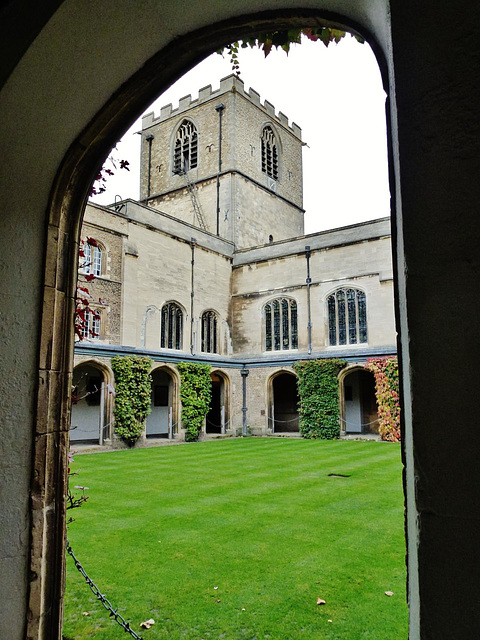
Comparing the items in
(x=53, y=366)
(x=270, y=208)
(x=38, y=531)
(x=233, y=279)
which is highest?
(x=270, y=208)

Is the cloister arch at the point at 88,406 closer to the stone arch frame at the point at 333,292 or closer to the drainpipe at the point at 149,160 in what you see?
the stone arch frame at the point at 333,292

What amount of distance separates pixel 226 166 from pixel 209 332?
401 inches

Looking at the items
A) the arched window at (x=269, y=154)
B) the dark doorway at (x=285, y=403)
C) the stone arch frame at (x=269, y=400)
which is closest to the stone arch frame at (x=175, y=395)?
the stone arch frame at (x=269, y=400)

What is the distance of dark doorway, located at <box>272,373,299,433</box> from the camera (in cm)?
2259

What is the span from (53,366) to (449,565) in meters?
1.78

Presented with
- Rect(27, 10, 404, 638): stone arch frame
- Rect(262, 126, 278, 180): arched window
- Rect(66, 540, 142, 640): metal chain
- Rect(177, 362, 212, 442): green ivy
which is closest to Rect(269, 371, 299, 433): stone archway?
Rect(177, 362, 212, 442): green ivy

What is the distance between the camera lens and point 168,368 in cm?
1828

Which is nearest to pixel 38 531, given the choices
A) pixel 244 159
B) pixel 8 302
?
pixel 8 302

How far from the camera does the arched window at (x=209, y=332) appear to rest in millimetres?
20969

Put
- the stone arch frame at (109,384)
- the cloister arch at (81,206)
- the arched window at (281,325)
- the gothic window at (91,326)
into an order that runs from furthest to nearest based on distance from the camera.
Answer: the arched window at (281,325) < the stone arch frame at (109,384) < the gothic window at (91,326) < the cloister arch at (81,206)

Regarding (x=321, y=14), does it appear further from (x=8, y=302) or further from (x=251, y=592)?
(x=251, y=592)

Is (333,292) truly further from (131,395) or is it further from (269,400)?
(131,395)

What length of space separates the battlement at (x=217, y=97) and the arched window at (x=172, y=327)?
14.1 m

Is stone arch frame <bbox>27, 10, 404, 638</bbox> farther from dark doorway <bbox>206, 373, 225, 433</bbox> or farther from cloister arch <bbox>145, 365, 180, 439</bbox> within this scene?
dark doorway <bbox>206, 373, 225, 433</bbox>
